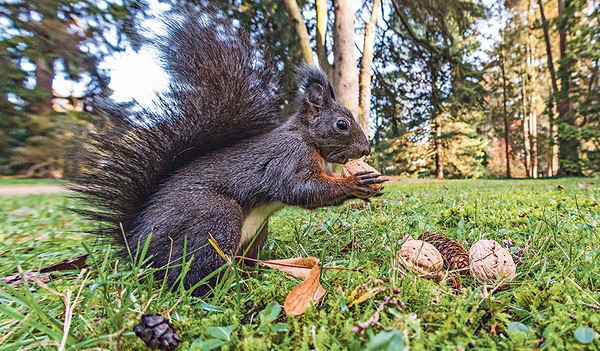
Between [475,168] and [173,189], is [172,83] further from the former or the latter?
[475,168]

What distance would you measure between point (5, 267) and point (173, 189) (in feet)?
3.07

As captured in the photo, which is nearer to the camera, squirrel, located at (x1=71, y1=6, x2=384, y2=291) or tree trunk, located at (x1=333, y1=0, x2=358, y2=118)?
squirrel, located at (x1=71, y1=6, x2=384, y2=291)

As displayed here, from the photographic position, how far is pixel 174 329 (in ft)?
2.13

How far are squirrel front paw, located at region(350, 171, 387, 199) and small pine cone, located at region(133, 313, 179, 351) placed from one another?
807mm

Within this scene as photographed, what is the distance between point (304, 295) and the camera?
2.45 feet

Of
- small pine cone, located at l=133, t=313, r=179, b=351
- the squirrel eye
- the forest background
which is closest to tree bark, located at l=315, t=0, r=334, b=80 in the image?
the forest background

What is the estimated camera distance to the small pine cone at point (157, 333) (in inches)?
23.9

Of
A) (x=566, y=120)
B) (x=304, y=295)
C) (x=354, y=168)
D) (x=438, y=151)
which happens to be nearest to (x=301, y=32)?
(x=354, y=168)

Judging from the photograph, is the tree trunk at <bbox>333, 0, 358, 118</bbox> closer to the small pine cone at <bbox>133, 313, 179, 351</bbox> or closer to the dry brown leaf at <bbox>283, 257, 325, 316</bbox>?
the dry brown leaf at <bbox>283, 257, 325, 316</bbox>

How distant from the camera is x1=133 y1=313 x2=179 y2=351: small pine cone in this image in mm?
606

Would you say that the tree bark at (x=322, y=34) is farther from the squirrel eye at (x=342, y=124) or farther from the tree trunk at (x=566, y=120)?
the tree trunk at (x=566, y=120)

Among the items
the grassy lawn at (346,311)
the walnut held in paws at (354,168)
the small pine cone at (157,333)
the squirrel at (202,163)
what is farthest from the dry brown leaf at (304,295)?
the walnut held in paws at (354,168)

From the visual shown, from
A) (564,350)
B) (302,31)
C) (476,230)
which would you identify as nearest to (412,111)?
(302,31)

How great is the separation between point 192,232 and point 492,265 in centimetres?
97
